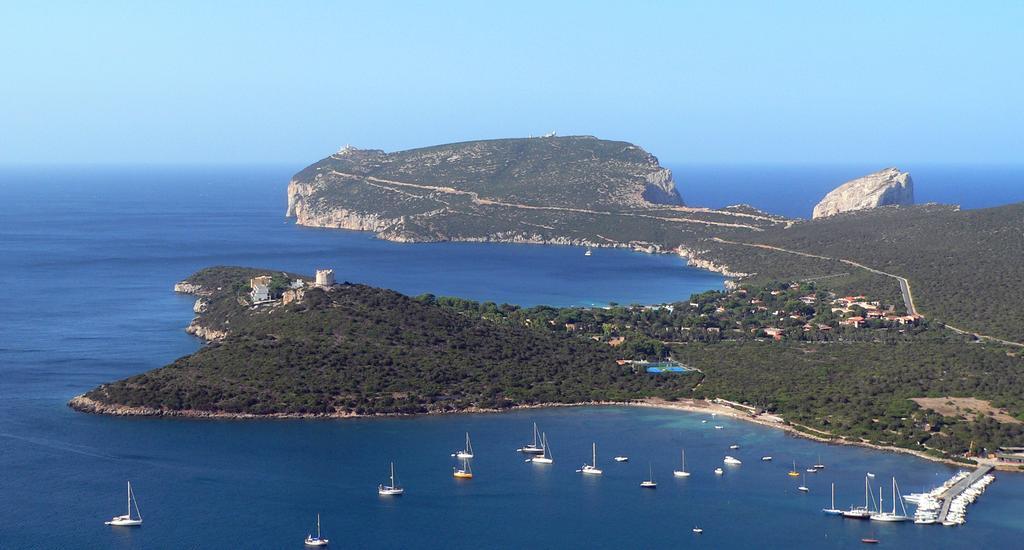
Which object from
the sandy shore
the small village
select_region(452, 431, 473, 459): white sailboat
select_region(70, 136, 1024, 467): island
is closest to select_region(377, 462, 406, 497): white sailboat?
select_region(452, 431, 473, 459): white sailboat

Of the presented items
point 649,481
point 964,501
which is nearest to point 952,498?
point 964,501

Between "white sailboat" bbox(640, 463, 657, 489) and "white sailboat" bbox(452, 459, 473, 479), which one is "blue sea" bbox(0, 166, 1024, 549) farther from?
"white sailboat" bbox(452, 459, 473, 479)

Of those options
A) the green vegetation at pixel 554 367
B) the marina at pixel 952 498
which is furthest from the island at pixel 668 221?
the marina at pixel 952 498

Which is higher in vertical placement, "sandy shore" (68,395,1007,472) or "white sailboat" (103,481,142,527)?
"sandy shore" (68,395,1007,472)

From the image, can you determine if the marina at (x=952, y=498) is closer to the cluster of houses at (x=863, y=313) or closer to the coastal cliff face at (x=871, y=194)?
the cluster of houses at (x=863, y=313)

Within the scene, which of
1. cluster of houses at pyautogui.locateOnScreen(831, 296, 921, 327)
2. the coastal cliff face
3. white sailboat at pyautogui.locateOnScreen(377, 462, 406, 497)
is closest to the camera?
white sailboat at pyautogui.locateOnScreen(377, 462, 406, 497)

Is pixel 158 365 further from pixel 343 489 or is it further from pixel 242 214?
A: pixel 242 214

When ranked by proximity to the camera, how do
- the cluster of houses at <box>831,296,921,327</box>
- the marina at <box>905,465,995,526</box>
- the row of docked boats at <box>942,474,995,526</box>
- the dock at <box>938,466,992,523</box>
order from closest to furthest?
the row of docked boats at <box>942,474,995,526</box>, the marina at <box>905,465,995,526</box>, the dock at <box>938,466,992,523</box>, the cluster of houses at <box>831,296,921,327</box>
